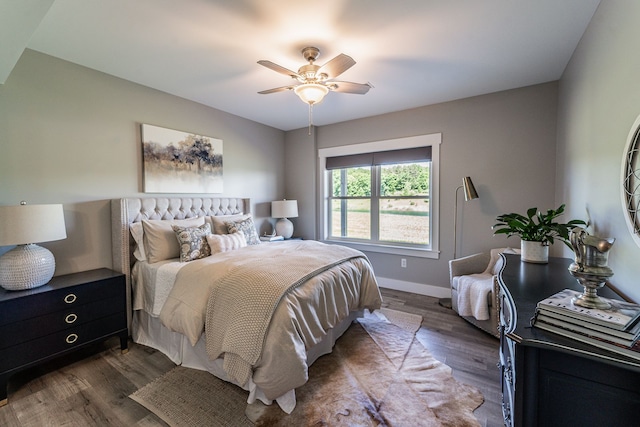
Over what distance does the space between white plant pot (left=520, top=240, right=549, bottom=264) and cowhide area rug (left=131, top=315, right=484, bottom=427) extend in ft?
3.38

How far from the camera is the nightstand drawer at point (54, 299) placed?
1.86 metres

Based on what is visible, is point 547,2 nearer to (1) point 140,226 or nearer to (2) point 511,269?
(2) point 511,269

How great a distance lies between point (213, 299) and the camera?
6.43 feet

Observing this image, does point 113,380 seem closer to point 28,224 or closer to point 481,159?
point 28,224

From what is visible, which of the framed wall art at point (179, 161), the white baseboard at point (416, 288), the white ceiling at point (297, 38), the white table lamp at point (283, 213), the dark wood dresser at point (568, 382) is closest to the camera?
the dark wood dresser at point (568, 382)

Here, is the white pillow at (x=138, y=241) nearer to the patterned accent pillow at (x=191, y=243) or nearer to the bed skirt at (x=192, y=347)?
the patterned accent pillow at (x=191, y=243)

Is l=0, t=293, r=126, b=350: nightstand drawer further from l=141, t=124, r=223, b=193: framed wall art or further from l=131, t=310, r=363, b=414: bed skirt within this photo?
l=141, t=124, r=223, b=193: framed wall art

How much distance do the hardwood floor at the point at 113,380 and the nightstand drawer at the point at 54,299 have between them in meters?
0.55

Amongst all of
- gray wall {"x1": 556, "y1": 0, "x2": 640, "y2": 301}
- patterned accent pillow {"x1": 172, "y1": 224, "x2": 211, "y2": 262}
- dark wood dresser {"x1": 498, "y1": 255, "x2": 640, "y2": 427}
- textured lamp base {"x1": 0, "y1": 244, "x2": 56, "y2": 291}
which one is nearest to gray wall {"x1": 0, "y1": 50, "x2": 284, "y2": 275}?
textured lamp base {"x1": 0, "y1": 244, "x2": 56, "y2": 291}

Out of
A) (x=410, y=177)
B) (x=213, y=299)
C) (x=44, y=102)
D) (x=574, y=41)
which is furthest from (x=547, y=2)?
(x=44, y=102)

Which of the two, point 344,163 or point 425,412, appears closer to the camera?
point 425,412

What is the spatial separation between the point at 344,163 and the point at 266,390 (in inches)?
137

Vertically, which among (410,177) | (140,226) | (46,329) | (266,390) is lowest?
(266,390)

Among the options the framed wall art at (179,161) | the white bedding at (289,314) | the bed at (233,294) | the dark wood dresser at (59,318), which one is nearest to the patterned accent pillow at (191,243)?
the bed at (233,294)
